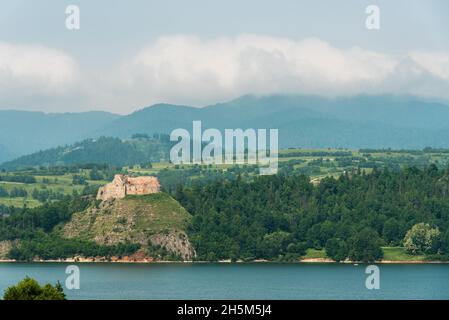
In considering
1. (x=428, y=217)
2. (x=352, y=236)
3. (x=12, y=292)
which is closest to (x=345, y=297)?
(x=12, y=292)

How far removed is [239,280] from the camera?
135875 millimetres

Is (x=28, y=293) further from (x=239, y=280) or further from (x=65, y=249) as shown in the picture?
(x=65, y=249)

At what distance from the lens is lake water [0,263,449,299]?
114750mm

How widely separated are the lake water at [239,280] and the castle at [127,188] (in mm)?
20532

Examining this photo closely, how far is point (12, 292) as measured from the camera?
57.9 m

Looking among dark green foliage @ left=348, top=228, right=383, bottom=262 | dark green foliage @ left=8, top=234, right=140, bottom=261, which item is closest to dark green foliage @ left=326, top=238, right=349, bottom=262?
dark green foliage @ left=348, top=228, right=383, bottom=262

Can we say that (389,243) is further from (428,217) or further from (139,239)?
(139,239)

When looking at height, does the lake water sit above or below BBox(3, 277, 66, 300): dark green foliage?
below

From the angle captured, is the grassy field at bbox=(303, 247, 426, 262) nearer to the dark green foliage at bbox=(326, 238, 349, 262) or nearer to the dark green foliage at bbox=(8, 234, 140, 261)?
the dark green foliage at bbox=(326, 238, 349, 262)

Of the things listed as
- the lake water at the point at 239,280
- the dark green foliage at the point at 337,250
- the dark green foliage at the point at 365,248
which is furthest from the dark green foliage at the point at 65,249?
the dark green foliage at the point at 365,248

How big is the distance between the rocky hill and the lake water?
35.2 feet

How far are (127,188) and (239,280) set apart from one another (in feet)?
195

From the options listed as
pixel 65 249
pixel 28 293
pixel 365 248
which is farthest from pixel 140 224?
pixel 28 293
